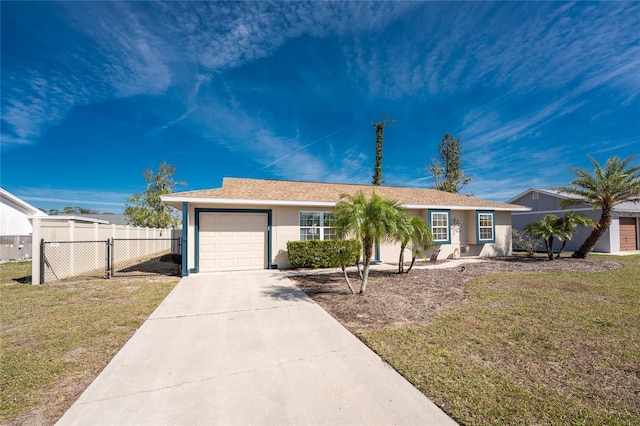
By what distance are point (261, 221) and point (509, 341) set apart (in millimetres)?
8754

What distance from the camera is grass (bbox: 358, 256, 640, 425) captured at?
2.65 metres

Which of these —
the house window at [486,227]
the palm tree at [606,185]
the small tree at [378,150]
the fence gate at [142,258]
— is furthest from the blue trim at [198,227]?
the small tree at [378,150]

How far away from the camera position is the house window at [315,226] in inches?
448

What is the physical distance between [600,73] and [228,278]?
1673 centimetres

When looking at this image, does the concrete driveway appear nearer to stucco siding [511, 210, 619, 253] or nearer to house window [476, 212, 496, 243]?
house window [476, 212, 496, 243]

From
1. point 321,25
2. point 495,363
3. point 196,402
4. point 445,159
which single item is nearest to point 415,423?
point 495,363

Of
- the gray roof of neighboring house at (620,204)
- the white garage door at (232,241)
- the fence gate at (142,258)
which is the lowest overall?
the fence gate at (142,258)

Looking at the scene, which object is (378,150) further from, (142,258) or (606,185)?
(142,258)

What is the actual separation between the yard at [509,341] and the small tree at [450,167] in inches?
973

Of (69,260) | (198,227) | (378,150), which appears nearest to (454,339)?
(198,227)

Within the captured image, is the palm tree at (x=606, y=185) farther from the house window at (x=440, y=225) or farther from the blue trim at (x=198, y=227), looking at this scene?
the blue trim at (x=198, y=227)

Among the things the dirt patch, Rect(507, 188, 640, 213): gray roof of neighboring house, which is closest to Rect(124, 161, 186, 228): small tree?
the dirt patch

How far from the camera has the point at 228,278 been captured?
899cm

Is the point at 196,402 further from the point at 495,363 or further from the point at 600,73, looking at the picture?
the point at 600,73
